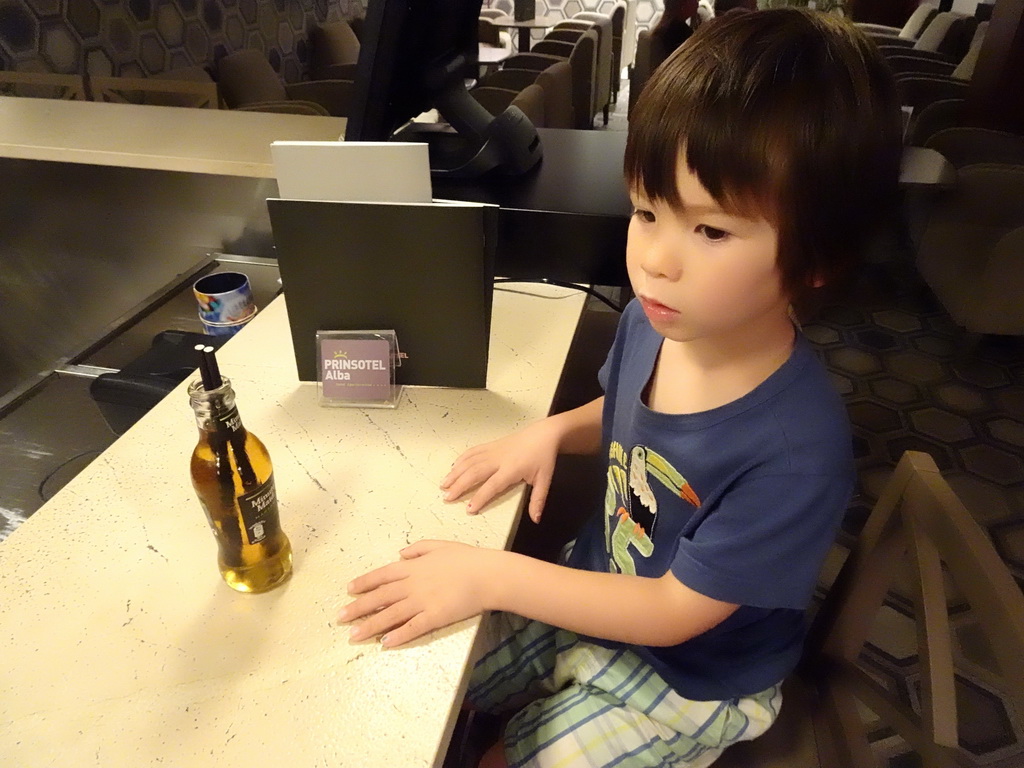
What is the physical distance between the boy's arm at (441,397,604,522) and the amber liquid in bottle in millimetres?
173

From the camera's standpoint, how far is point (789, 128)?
1.62 ft

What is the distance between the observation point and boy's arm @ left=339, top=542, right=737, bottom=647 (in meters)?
0.55

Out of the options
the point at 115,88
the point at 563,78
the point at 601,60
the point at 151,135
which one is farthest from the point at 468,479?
the point at 601,60

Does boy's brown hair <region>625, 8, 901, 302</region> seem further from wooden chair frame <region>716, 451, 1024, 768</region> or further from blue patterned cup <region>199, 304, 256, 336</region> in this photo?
blue patterned cup <region>199, 304, 256, 336</region>

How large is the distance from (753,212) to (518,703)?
2.21 feet

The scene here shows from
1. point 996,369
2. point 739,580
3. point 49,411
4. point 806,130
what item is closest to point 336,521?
point 739,580

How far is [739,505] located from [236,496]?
421 millimetres

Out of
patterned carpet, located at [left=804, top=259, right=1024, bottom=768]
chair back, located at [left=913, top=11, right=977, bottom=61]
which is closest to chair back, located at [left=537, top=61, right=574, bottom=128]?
patterned carpet, located at [left=804, top=259, right=1024, bottom=768]

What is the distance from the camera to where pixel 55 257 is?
1.33 meters

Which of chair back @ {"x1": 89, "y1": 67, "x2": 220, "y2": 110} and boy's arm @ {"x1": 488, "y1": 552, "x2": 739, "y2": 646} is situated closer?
boy's arm @ {"x1": 488, "y1": 552, "x2": 739, "y2": 646}

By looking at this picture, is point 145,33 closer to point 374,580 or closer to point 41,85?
point 41,85

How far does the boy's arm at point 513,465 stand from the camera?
68 centimetres

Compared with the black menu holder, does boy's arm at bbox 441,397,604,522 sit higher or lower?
lower

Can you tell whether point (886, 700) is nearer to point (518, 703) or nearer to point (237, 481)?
point (518, 703)
